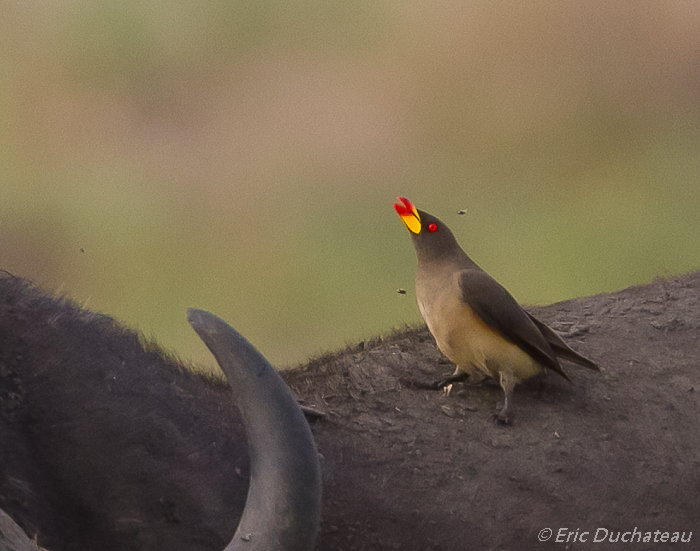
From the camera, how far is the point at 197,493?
1.51 m

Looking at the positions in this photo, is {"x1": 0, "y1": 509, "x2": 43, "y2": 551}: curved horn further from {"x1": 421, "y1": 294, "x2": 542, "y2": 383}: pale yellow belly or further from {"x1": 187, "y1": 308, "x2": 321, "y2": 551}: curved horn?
{"x1": 421, "y1": 294, "x2": 542, "y2": 383}: pale yellow belly

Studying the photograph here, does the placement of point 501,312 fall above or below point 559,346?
above

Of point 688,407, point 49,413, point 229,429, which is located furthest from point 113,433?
point 688,407

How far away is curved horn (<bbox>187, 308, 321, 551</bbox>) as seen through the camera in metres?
1.17

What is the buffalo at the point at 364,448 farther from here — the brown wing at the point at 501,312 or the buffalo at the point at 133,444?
the brown wing at the point at 501,312

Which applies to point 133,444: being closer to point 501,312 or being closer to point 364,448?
point 364,448

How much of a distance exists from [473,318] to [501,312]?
0.20 ft

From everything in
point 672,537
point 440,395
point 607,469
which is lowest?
point 672,537

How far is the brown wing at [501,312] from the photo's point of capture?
1.72 metres

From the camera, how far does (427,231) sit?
5.85 ft

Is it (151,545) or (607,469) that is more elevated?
(151,545)

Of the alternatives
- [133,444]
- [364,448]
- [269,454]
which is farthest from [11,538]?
[364,448]

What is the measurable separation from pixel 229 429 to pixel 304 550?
519 mm

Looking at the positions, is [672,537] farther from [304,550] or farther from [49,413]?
[49,413]
